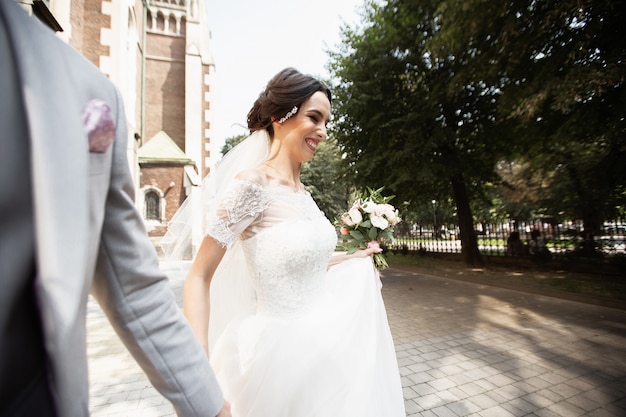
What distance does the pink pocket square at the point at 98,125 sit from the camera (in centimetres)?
67

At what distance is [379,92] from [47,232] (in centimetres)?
1286

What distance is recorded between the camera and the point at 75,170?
0.61 meters

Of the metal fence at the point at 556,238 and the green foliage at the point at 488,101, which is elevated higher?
the green foliage at the point at 488,101

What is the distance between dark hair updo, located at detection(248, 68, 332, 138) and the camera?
2.11 m

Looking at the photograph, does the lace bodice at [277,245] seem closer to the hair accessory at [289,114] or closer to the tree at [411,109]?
the hair accessory at [289,114]

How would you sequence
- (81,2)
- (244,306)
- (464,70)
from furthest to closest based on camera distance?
(81,2)
(464,70)
(244,306)

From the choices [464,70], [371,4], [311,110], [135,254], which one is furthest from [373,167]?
[135,254]

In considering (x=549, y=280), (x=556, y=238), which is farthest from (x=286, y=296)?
(x=556, y=238)

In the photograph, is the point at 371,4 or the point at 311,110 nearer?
the point at 311,110

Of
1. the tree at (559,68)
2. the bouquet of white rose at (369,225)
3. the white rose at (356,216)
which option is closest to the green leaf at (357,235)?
the bouquet of white rose at (369,225)

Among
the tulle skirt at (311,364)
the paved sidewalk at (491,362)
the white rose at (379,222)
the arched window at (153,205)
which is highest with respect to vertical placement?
the arched window at (153,205)

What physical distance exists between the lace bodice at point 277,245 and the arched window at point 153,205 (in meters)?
18.1

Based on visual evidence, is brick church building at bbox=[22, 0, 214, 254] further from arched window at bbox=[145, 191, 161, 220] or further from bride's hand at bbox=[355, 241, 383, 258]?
bride's hand at bbox=[355, 241, 383, 258]

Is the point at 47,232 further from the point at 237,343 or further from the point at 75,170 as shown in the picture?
the point at 237,343
